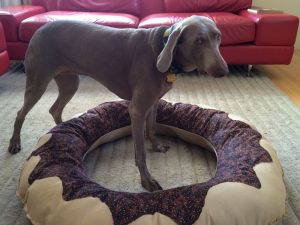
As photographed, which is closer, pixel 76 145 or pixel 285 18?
pixel 76 145

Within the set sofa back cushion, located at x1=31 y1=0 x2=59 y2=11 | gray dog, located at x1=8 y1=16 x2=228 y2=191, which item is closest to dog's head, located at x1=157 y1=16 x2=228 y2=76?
gray dog, located at x1=8 y1=16 x2=228 y2=191

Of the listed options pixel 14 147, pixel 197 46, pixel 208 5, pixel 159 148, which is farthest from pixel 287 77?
pixel 14 147

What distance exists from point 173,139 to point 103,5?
2.11 m

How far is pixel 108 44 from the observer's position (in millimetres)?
1577

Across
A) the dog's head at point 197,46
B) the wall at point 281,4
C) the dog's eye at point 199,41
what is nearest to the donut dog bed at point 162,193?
the dog's head at point 197,46

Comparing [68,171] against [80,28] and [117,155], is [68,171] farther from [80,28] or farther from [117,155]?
[80,28]

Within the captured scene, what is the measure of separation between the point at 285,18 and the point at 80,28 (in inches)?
83.3

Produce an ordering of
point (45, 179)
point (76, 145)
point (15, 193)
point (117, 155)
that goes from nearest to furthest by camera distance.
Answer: point (45, 179), point (15, 193), point (76, 145), point (117, 155)

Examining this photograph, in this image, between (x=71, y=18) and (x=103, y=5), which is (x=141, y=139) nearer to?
(x=71, y=18)

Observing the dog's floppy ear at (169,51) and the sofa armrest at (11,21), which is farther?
the sofa armrest at (11,21)

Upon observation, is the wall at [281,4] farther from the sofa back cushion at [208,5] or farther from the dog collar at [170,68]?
the dog collar at [170,68]

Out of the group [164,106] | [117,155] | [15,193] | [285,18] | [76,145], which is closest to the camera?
[15,193]

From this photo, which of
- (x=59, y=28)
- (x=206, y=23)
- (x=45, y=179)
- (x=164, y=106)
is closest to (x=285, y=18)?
(x=164, y=106)

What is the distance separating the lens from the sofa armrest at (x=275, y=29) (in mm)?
2975
